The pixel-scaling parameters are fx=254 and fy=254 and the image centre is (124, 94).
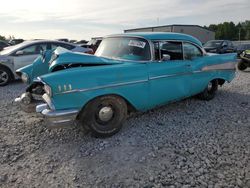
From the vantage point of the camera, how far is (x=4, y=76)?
8453mm

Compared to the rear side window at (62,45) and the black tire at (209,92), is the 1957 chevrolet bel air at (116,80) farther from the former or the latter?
the rear side window at (62,45)

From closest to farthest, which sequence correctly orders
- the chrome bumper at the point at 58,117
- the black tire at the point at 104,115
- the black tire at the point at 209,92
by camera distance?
the chrome bumper at the point at 58,117 → the black tire at the point at 104,115 → the black tire at the point at 209,92

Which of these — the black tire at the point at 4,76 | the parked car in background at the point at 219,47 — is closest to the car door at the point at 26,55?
the black tire at the point at 4,76

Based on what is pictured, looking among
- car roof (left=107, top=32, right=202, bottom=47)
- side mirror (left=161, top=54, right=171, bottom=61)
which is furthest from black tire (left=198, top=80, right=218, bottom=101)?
side mirror (left=161, top=54, right=171, bottom=61)

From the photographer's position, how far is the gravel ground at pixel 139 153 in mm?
3094

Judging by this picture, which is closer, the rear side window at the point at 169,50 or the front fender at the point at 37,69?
the rear side window at the point at 169,50

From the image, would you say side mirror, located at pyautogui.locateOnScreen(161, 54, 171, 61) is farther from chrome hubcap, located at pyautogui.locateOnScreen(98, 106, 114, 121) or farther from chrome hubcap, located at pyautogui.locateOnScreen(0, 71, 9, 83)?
chrome hubcap, located at pyautogui.locateOnScreen(0, 71, 9, 83)

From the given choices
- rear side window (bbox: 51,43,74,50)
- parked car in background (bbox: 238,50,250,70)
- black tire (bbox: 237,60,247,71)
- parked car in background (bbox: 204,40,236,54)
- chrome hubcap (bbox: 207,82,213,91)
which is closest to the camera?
chrome hubcap (bbox: 207,82,213,91)

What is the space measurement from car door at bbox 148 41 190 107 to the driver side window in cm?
16

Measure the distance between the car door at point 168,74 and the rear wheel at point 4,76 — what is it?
586 centimetres

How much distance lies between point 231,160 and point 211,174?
0.50 m

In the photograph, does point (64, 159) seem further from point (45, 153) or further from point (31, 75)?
point (31, 75)

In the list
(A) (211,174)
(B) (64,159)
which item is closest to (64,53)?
(B) (64,159)

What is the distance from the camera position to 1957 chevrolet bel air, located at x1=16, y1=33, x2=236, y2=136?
12.1 feet
